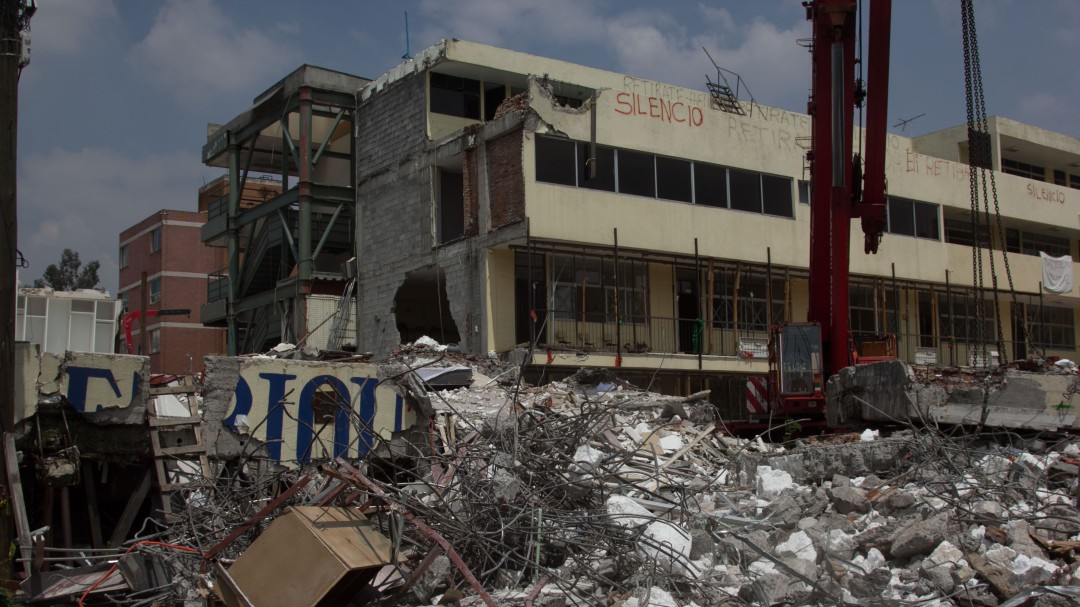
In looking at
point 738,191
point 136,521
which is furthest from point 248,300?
point 136,521

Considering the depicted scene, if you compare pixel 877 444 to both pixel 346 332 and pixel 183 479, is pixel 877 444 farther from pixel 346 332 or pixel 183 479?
pixel 346 332

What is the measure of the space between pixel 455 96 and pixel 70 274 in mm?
46857

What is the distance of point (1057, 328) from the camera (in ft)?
107

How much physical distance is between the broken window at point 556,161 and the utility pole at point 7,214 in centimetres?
1268

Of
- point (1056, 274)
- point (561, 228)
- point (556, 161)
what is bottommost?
point (1056, 274)

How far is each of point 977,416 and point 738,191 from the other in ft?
44.2

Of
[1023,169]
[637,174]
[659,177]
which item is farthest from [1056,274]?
[637,174]

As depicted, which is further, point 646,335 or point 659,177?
point 646,335

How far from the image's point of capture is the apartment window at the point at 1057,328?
31641 millimetres

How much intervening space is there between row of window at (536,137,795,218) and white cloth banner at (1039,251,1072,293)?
10807 millimetres

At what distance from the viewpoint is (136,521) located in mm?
10359

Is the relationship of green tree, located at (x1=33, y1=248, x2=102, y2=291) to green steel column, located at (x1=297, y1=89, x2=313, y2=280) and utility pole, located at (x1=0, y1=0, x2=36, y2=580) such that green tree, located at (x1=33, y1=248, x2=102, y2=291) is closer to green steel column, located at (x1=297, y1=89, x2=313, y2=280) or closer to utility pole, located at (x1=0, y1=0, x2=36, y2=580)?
green steel column, located at (x1=297, y1=89, x2=313, y2=280)

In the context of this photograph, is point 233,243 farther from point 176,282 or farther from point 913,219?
point 176,282

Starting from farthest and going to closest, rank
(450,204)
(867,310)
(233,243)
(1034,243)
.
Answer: (1034,243) → (233,243) → (867,310) → (450,204)
